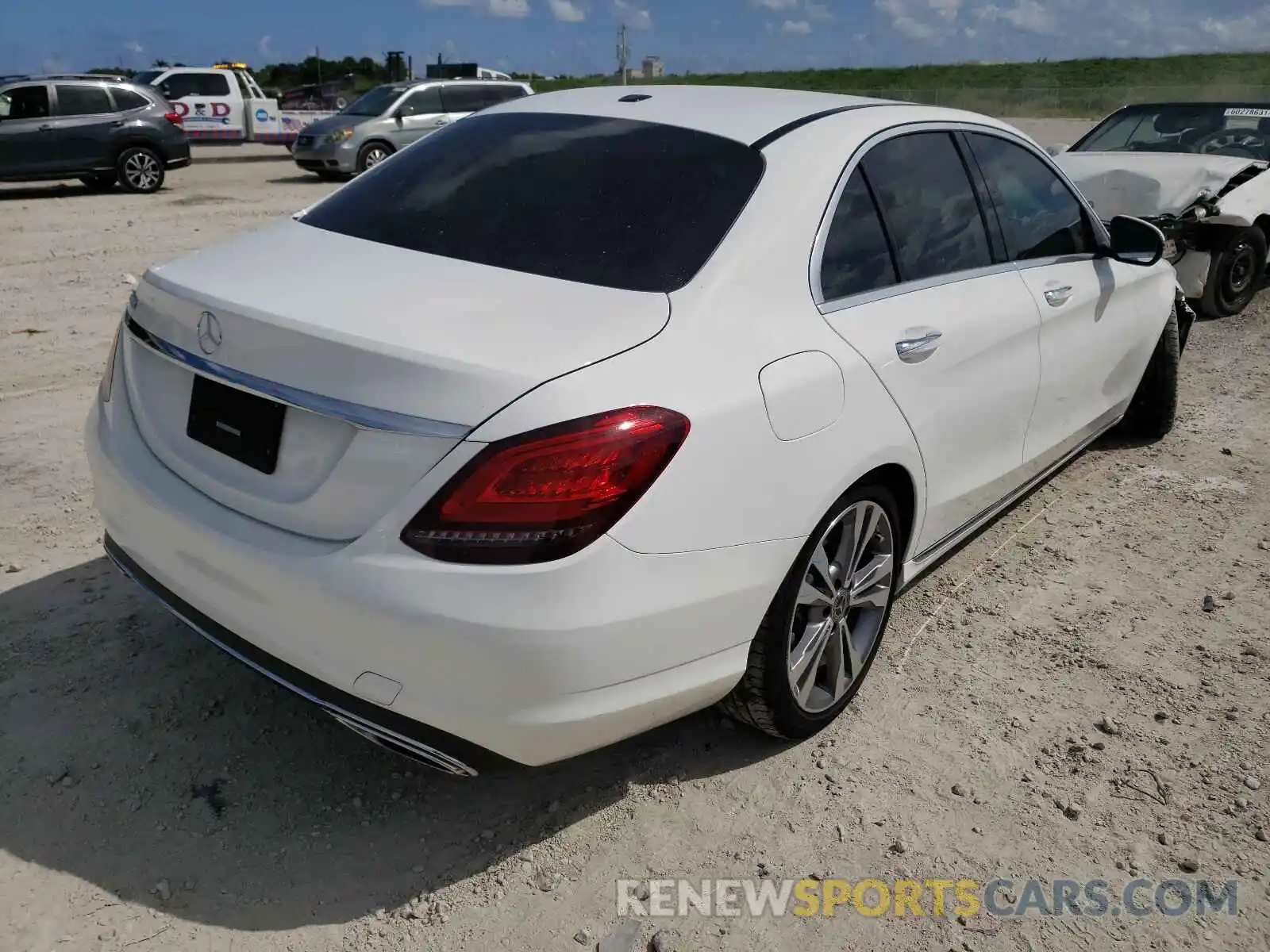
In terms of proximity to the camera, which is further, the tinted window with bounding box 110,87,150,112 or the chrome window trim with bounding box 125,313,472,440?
the tinted window with bounding box 110,87,150,112

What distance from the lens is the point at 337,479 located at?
7.21 feet

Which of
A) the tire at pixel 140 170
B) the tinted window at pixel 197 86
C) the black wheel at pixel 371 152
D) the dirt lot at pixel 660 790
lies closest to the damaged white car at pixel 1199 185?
the dirt lot at pixel 660 790

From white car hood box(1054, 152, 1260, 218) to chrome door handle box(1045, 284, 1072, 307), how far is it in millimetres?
4344

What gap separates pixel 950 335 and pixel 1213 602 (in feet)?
5.40

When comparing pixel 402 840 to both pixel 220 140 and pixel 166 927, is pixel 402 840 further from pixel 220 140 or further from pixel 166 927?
pixel 220 140

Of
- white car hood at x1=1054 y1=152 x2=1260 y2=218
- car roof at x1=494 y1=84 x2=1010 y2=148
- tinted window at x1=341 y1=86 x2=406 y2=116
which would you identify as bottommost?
tinted window at x1=341 y1=86 x2=406 y2=116

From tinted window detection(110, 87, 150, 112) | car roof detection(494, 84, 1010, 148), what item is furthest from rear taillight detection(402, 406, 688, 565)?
tinted window detection(110, 87, 150, 112)

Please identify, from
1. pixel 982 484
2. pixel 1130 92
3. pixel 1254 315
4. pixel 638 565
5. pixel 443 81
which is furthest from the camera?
pixel 1130 92

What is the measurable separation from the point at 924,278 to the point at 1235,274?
21.1 ft

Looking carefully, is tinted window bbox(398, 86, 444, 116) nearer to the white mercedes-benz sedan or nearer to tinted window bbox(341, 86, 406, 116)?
tinted window bbox(341, 86, 406, 116)

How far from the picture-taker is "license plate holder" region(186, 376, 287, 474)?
7.59ft

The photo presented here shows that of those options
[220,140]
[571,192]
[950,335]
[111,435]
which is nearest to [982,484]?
[950,335]

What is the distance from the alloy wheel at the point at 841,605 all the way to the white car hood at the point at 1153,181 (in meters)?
5.73

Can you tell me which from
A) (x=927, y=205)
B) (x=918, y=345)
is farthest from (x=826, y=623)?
(x=927, y=205)
